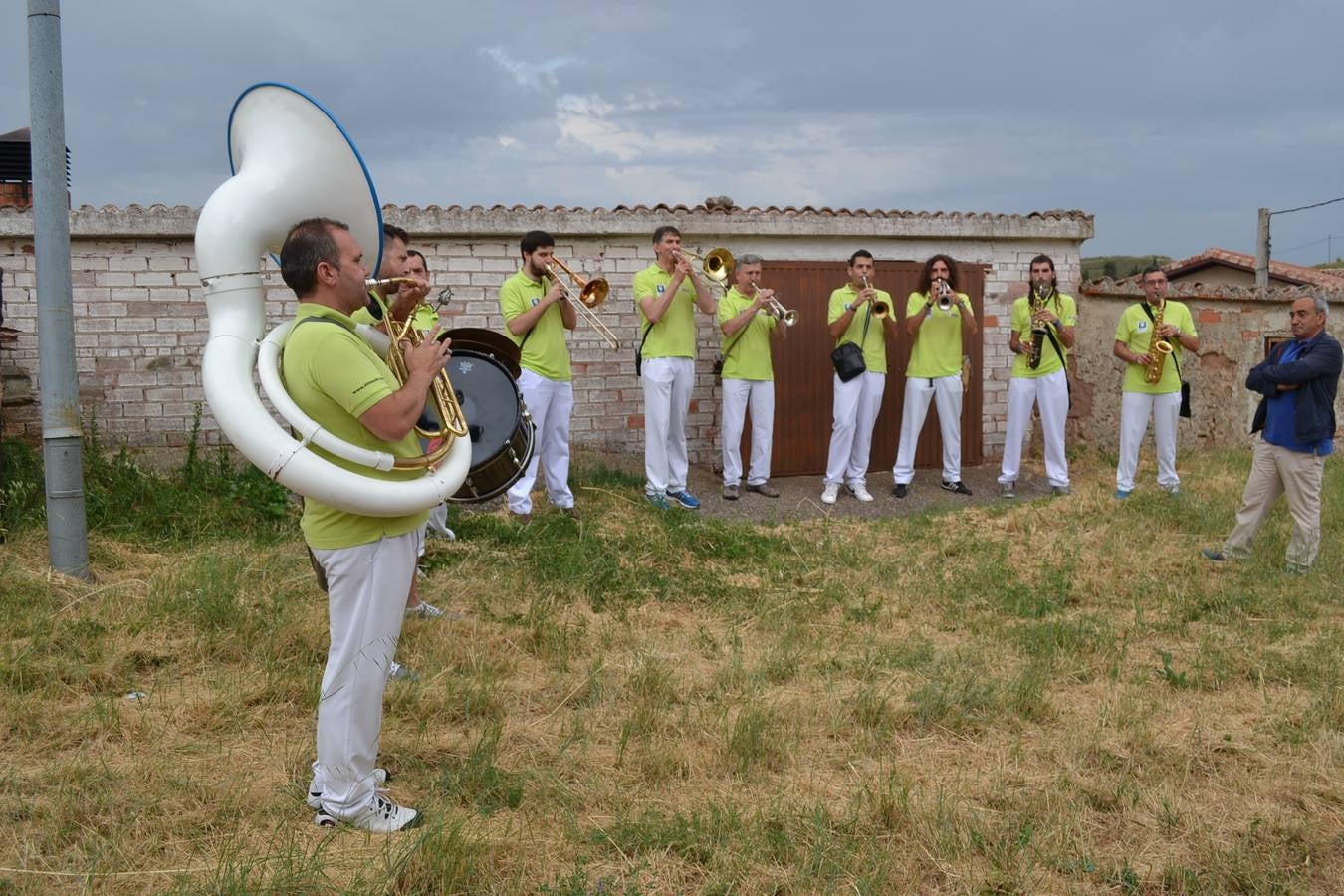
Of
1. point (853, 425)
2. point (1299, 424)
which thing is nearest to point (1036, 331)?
point (853, 425)

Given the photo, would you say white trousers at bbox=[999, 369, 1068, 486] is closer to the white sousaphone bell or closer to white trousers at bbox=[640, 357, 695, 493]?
white trousers at bbox=[640, 357, 695, 493]

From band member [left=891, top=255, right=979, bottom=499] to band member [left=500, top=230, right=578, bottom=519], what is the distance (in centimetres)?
308

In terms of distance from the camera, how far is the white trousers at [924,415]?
9.75m

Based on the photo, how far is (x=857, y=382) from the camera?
9.55 meters

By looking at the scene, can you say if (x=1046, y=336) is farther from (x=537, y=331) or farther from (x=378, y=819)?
(x=378, y=819)

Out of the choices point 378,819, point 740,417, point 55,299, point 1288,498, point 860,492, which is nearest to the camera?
point 378,819

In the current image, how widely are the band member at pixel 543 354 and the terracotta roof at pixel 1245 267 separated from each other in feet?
46.6

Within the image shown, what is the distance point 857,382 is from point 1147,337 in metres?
2.31

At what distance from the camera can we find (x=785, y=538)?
7750 millimetres

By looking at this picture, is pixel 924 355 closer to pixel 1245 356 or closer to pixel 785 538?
pixel 785 538

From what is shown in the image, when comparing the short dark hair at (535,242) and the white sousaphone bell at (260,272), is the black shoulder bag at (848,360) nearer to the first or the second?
the short dark hair at (535,242)

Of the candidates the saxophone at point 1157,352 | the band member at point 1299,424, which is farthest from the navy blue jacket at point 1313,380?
the saxophone at point 1157,352

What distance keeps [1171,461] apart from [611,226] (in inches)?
196

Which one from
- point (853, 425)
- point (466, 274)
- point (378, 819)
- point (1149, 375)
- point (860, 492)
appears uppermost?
point (466, 274)
